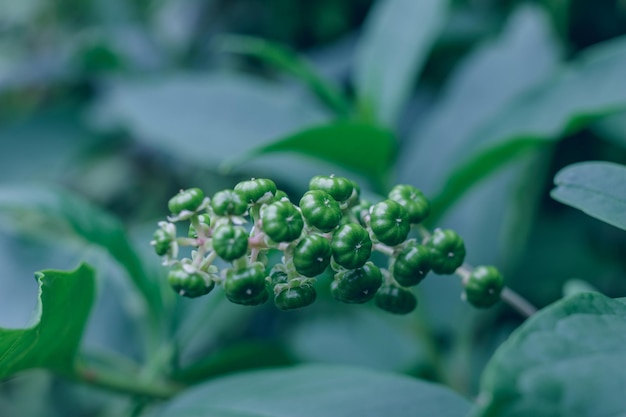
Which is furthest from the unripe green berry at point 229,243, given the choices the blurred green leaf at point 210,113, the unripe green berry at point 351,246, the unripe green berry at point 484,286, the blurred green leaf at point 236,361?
the blurred green leaf at point 210,113

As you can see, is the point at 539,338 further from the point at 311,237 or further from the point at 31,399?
the point at 31,399

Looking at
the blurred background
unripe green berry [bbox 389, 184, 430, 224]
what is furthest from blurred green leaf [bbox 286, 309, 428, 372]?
unripe green berry [bbox 389, 184, 430, 224]

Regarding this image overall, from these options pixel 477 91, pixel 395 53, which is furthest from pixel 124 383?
pixel 477 91

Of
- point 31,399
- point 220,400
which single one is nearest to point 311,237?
point 220,400

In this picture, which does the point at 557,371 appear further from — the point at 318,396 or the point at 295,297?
the point at 318,396

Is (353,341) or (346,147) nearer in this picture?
(346,147)

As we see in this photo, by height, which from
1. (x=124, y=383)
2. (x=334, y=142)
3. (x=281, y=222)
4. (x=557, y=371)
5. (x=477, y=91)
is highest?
(x=477, y=91)

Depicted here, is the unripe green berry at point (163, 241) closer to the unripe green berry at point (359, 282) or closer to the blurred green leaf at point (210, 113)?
the unripe green berry at point (359, 282)
